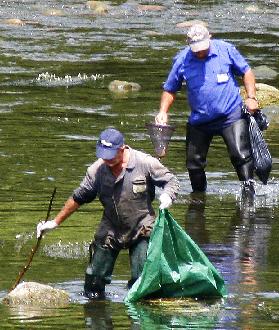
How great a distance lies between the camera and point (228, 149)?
16.1m

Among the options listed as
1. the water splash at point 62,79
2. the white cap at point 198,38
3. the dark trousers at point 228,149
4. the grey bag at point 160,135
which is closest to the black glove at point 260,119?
the dark trousers at point 228,149

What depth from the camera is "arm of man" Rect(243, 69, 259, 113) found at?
50.7 ft

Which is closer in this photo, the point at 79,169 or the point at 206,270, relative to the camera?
the point at 206,270

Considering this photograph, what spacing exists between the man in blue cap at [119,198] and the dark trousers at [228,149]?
4145mm

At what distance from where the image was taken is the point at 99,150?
449 inches

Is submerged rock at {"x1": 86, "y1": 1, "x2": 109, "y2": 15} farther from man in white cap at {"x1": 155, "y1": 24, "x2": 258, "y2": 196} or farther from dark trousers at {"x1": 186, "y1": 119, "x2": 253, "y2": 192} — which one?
man in white cap at {"x1": 155, "y1": 24, "x2": 258, "y2": 196}

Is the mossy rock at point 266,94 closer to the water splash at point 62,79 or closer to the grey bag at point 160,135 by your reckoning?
the water splash at point 62,79

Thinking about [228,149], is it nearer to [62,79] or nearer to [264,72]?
[62,79]

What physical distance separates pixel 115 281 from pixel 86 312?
100 centimetres

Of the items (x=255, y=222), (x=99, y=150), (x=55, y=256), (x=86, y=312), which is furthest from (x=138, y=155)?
(x=255, y=222)

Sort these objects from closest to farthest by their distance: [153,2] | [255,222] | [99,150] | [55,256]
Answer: [99,150]
[55,256]
[255,222]
[153,2]

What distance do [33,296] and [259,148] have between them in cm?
478

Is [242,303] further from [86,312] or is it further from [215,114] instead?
[215,114]

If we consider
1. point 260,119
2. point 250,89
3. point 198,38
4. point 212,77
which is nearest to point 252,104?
point 250,89
